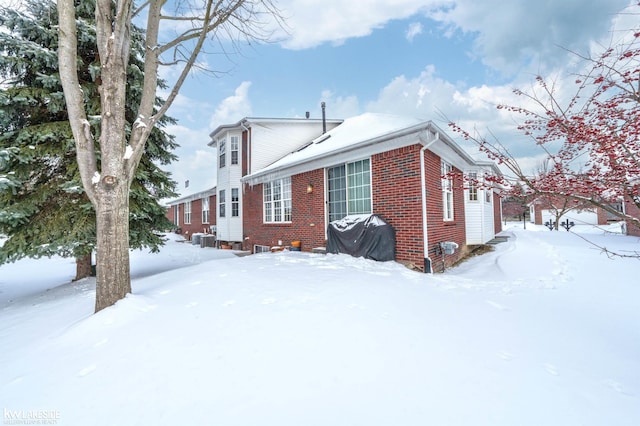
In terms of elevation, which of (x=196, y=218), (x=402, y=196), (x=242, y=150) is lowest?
(x=196, y=218)

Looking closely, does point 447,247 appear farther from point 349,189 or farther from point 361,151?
point 361,151

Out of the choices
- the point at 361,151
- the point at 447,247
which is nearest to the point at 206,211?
the point at 361,151

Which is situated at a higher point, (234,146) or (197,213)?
(234,146)

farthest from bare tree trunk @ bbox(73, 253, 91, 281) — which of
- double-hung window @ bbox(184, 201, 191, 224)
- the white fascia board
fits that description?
double-hung window @ bbox(184, 201, 191, 224)

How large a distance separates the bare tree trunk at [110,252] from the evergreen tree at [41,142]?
2472 mm

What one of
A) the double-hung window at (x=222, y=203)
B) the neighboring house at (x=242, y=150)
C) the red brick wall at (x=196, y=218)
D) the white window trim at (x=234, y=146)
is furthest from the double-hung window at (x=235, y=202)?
the red brick wall at (x=196, y=218)

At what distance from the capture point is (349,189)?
7.62 meters

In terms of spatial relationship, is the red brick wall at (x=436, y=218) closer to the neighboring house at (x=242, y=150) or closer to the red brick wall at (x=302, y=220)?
the red brick wall at (x=302, y=220)

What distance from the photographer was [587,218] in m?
27.8

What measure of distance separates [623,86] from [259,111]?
45.8 ft

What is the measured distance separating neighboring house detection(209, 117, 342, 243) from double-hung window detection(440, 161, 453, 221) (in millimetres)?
8140

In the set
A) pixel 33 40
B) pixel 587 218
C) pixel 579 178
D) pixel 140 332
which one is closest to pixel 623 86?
pixel 579 178

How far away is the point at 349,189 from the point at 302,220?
7.32 feet

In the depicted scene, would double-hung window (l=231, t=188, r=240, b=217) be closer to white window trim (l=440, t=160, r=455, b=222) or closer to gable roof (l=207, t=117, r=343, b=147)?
gable roof (l=207, t=117, r=343, b=147)
